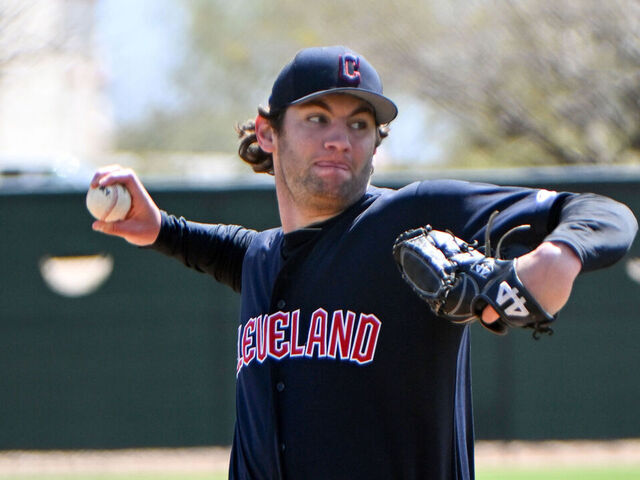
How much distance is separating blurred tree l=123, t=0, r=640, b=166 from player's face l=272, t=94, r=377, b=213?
8736 millimetres

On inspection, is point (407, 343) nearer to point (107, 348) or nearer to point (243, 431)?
point (243, 431)

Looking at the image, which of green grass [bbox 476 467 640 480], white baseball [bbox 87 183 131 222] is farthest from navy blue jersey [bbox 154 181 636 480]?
green grass [bbox 476 467 640 480]

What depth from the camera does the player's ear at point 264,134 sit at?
301 centimetres

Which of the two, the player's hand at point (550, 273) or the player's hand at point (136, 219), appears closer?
the player's hand at point (550, 273)

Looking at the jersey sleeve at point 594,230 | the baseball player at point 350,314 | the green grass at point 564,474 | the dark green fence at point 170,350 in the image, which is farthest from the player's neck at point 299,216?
the dark green fence at point 170,350

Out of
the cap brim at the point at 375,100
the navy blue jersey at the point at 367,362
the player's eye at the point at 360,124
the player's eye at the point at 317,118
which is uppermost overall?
the cap brim at the point at 375,100

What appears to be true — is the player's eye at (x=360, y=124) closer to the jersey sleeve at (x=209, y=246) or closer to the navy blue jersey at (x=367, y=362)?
the navy blue jersey at (x=367, y=362)

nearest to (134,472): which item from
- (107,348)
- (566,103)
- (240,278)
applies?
(107,348)

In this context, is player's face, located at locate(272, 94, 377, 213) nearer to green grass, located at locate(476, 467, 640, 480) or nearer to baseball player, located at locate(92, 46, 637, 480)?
baseball player, located at locate(92, 46, 637, 480)

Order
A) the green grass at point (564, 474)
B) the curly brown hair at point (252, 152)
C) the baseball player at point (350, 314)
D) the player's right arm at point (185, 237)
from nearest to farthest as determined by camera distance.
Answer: the baseball player at point (350, 314) < the player's right arm at point (185, 237) < the curly brown hair at point (252, 152) < the green grass at point (564, 474)

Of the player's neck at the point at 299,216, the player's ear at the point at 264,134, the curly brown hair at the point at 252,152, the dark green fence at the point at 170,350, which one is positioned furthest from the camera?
the dark green fence at the point at 170,350

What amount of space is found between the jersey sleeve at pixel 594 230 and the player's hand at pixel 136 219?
59.2 inches

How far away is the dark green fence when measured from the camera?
7508mm

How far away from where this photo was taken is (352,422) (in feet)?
8.12
